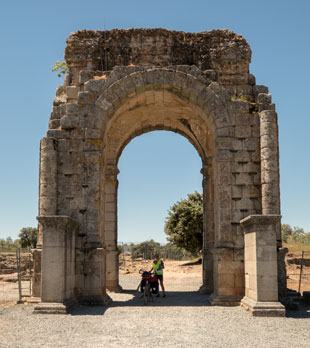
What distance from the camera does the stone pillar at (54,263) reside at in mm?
9297

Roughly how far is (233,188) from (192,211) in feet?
61.6

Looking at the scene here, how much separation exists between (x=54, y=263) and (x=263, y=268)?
4.44 metres

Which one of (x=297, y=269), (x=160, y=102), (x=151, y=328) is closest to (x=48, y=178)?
(x=160, y=102)

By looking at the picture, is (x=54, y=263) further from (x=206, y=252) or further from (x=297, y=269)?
(x=297, y=269)

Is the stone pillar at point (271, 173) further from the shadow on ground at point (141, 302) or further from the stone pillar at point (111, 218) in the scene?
the stone pillar at point (111, 218)

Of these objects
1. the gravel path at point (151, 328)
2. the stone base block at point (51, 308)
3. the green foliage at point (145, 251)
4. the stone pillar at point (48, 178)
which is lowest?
the green foliage at point (145, 251)

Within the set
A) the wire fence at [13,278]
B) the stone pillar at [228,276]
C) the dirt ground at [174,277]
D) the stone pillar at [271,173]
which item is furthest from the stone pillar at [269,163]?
the wire fence at [13,278]

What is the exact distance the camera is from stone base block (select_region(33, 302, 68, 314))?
913 centimetres

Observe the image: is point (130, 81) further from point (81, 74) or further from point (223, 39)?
point (223, 39)

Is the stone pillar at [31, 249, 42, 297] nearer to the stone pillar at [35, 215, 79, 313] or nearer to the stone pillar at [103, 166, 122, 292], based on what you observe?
the stone pillar at [35, 215, 79, 313]

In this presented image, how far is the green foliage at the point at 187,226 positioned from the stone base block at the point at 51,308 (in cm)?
2016

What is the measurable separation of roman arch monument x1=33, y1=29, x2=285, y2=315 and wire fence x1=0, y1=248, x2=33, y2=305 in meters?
2.53

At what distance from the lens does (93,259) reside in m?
10.6

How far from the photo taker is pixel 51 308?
9172 mm
